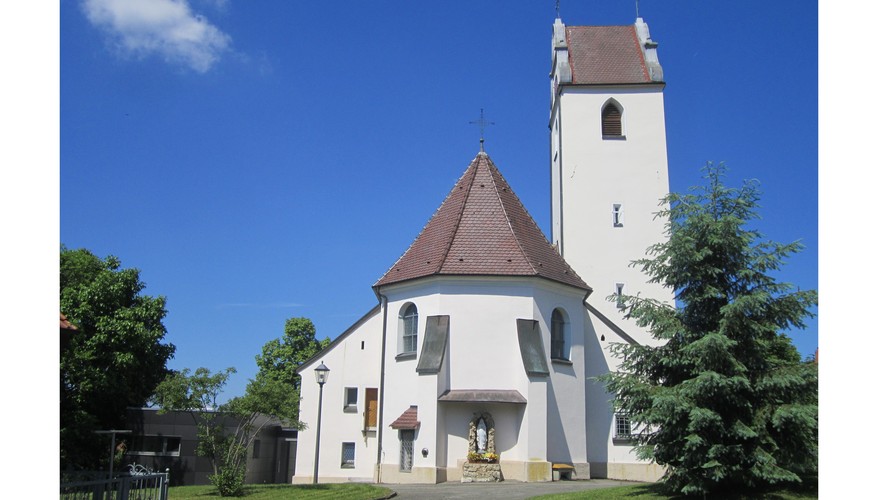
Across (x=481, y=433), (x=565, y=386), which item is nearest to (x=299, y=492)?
(x=481, y=433)

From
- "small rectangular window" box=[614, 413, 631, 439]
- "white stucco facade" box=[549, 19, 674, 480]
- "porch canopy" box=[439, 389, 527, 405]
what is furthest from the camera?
"white stucco facade" box=[549, 19, 674, 480]

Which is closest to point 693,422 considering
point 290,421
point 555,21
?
point 290,421

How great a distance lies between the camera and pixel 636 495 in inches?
653

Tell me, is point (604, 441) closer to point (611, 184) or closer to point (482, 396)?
point (482, 396)

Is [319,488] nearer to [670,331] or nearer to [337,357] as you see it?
[337,357]

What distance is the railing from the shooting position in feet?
30.9

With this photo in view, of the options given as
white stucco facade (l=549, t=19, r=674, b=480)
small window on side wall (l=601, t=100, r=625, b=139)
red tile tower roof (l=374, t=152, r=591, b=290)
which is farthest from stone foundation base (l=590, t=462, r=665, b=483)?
small window on side wall (l=601, t=100, r=625, b=139)

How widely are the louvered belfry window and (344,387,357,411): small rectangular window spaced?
1573cm

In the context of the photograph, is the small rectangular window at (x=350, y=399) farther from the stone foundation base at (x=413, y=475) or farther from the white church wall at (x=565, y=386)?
the white church wall at (x=565, y=386)

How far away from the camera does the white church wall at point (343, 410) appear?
2669cm

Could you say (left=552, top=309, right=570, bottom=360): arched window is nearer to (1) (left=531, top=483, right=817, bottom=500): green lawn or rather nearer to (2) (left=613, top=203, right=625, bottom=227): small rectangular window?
(2) (left=613, top=203, right=625, bottom=227): small rectangular window

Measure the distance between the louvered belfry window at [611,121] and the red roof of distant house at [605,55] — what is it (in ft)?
3.94

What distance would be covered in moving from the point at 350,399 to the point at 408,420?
4.61 metres

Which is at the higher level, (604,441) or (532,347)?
(532,347)
